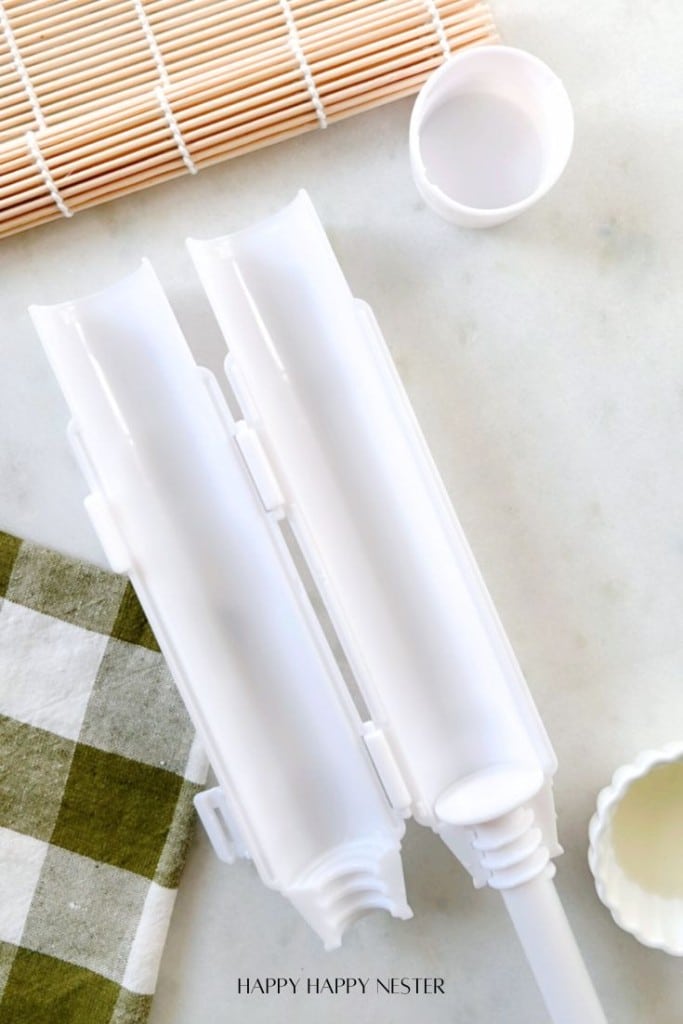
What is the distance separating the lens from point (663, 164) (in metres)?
0.80

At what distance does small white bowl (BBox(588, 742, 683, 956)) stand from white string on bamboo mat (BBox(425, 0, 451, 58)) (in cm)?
54

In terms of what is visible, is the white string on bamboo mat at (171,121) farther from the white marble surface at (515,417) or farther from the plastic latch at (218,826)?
the plastic latch at (218,826)

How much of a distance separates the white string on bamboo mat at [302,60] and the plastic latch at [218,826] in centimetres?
52

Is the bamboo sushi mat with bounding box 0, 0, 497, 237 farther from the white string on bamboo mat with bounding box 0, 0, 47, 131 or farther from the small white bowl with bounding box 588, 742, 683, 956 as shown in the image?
the small white bowl with bounding box 588, 742, 683, 956

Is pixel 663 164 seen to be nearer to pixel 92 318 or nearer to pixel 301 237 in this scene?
pixel 301 237

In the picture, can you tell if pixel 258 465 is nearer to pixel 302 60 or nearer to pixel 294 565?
pixel 294 565

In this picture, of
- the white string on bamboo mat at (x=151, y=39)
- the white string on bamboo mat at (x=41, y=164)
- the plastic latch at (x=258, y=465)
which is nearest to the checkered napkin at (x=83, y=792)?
the plastic latch at (x=258, y=465)

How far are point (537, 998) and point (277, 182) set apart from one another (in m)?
0.67

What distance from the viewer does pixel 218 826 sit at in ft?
2.46

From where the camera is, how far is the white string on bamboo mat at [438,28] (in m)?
0.76

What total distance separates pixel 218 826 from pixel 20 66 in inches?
23.4

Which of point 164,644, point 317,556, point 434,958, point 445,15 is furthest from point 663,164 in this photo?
point 434,958

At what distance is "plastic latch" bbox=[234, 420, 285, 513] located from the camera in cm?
69

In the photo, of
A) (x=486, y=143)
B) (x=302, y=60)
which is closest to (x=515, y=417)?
(x=486, y=143)
